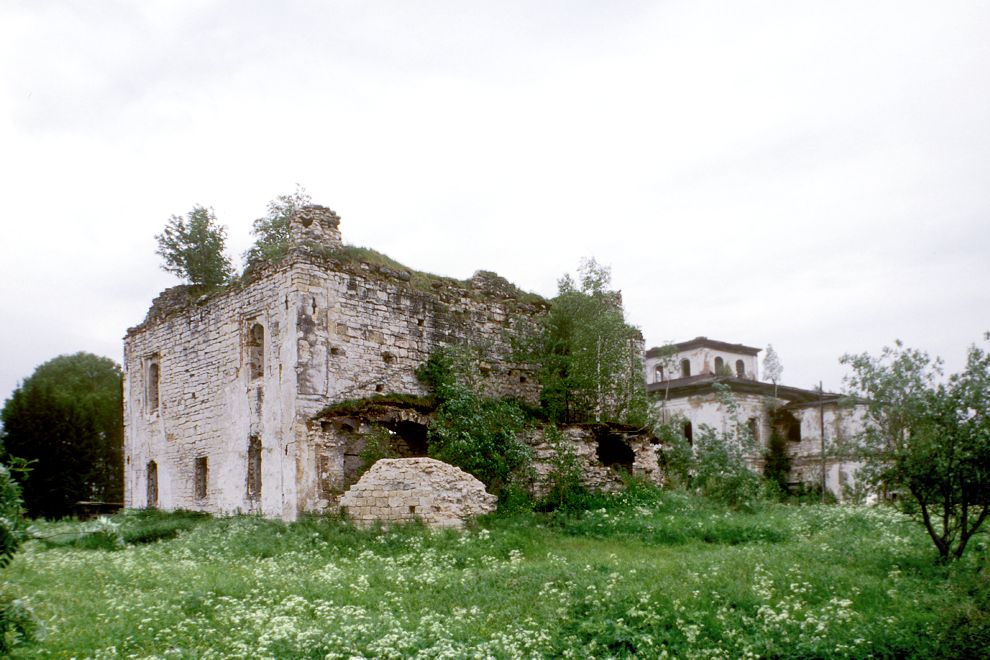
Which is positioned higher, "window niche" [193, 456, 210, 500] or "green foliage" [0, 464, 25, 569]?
"green foliage" [0, 464, 25, 569]

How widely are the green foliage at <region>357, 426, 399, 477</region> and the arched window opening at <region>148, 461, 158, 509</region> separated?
8.27 m

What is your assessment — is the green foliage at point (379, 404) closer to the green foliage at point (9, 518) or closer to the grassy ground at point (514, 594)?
the grassy ground at point (514, 594)

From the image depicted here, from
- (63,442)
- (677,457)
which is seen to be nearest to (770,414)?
(677,457)

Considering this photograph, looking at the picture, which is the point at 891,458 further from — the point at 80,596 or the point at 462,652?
the point at 80,596

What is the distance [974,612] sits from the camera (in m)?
7.70

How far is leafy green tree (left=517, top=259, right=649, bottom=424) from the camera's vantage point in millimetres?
19516

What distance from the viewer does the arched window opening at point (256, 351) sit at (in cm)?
1823

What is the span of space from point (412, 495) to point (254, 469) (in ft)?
15.8

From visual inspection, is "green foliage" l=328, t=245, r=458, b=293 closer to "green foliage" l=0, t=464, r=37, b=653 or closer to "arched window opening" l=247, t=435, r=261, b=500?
"arched window opening" l=247, t=435, r=261, b=500

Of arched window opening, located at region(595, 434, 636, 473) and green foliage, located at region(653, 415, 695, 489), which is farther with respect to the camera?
green foliage, located at region(653, 415, 695, 489)

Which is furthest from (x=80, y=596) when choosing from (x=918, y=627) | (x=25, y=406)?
(x=25, y=406)

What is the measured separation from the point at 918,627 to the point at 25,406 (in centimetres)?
3138

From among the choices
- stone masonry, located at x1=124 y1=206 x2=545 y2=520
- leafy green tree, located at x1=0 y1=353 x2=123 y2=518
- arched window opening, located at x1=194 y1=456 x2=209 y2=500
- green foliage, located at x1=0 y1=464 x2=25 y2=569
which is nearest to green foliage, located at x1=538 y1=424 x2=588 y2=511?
stone masonry, located at x1=124 y1=206 x2=545 y2=520

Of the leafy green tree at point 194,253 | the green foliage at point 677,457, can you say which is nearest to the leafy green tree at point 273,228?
the leafy green tree at point 194,253
